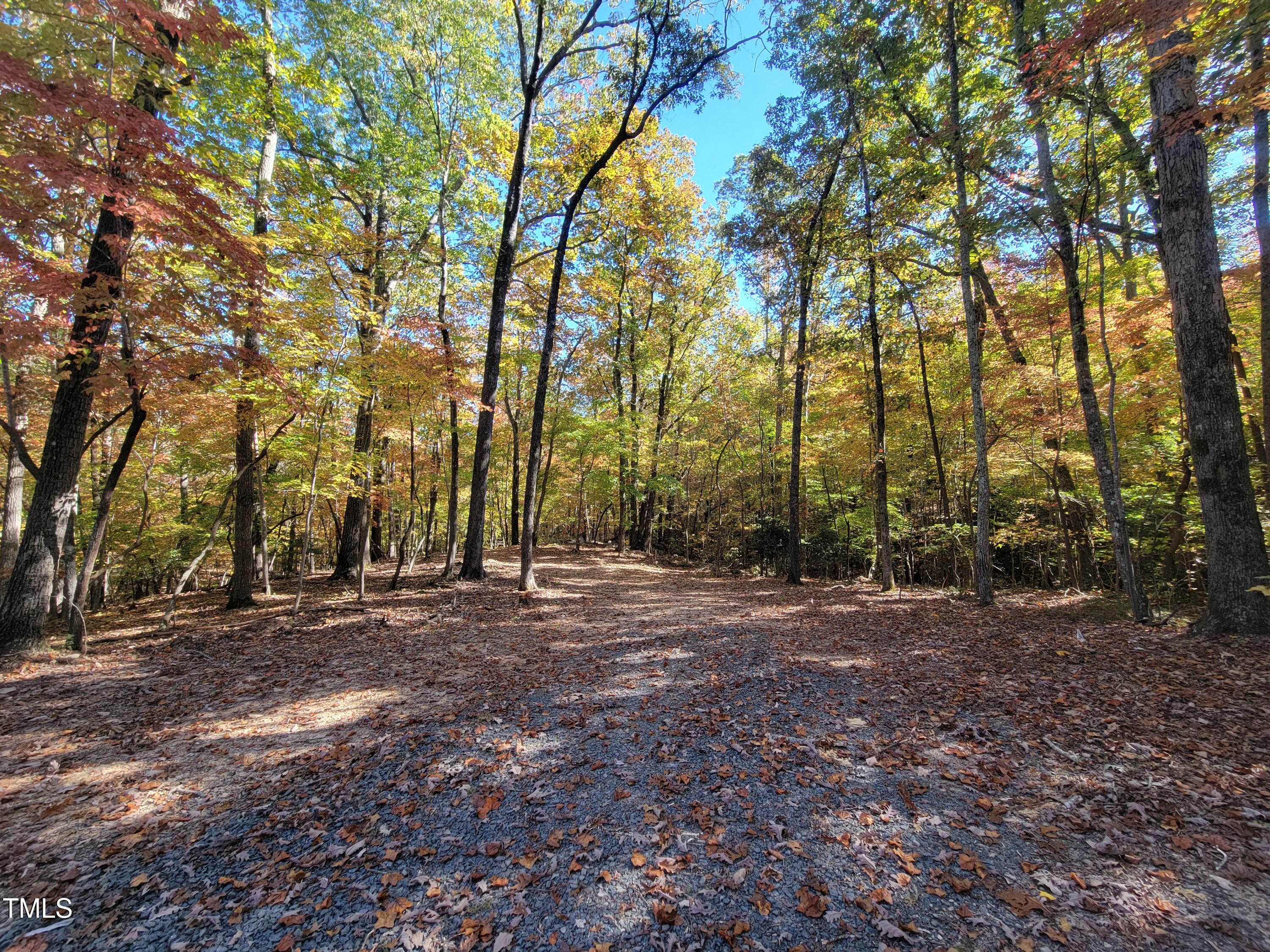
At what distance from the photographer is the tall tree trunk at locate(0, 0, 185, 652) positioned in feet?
18.7

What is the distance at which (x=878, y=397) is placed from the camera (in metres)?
11.3

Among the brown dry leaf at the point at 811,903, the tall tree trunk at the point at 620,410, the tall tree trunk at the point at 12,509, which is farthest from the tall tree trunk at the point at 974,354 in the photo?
the tall tree trunk at the point at 12,509

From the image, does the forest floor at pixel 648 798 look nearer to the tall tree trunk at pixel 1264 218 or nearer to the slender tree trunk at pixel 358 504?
the slender tree trunk at pixel 358 504

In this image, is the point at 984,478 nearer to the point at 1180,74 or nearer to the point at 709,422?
the point at 1180,74

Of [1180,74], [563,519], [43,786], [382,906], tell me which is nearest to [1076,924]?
[382,906]

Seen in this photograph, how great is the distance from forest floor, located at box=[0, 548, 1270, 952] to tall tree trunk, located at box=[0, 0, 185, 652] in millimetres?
647

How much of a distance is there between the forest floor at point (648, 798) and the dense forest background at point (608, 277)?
309 centimetres

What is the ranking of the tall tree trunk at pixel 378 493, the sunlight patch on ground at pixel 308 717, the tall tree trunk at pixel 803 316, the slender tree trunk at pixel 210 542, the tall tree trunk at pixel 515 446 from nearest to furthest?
the sunlight patch on ground at pixel 308 717, the slender tree trunk at pixel 210 542, the tall tree trunk at pixel 803 316, the tall tree trunk at pixel 378 493, the tall tree trunk at pixel 515 446

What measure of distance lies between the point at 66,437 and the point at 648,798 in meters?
8.70

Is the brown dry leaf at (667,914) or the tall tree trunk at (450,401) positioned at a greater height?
the tall tree trunk at (450,401)

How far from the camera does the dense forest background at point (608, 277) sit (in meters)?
5.38

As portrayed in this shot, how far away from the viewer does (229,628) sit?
7.64 m

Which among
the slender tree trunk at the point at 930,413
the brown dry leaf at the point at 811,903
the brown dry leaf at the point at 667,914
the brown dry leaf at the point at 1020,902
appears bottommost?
the brown dry leaf at the point at 667,914

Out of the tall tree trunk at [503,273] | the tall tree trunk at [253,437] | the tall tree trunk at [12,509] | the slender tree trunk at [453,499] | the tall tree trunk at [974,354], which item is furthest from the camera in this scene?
the slender tree trunk at [453,499]
